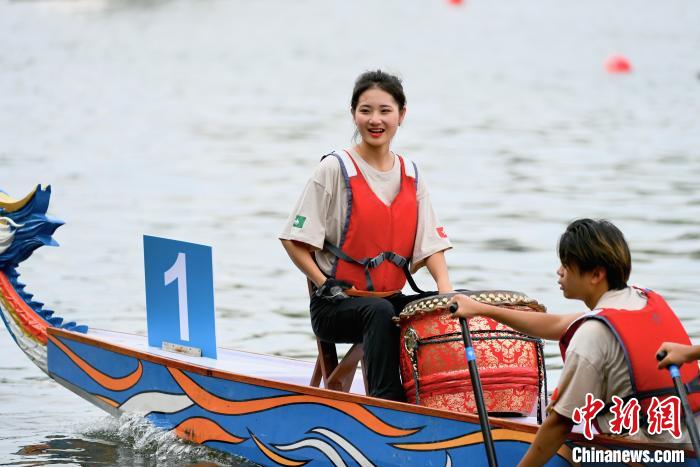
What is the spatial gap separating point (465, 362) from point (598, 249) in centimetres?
103

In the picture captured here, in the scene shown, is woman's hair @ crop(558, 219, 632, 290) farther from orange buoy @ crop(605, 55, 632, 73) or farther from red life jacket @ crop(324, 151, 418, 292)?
orange buoy @ crop(605, 55, 632, 73)

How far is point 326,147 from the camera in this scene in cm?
2023

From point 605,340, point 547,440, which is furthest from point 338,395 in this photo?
point 605,340

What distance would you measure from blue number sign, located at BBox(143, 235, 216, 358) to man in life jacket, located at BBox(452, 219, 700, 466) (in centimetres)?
218

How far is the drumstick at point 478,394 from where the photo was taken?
4.88 meters

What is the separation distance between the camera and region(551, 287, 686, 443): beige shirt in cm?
454

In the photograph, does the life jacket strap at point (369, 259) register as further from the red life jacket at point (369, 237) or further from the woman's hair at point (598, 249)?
the woman's hair at point (598, 249)

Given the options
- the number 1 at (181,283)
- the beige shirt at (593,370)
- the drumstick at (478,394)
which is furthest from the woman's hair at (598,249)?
the number 1 at (181,283)

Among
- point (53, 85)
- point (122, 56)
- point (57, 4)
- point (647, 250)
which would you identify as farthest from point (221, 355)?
point (57, 4)

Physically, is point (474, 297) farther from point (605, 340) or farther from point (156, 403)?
point (156, 403)

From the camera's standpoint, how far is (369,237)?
5922 millimetres

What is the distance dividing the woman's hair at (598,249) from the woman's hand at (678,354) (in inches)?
14.4

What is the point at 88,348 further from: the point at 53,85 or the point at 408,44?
the point at 408,44

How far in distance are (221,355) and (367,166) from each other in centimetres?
145
